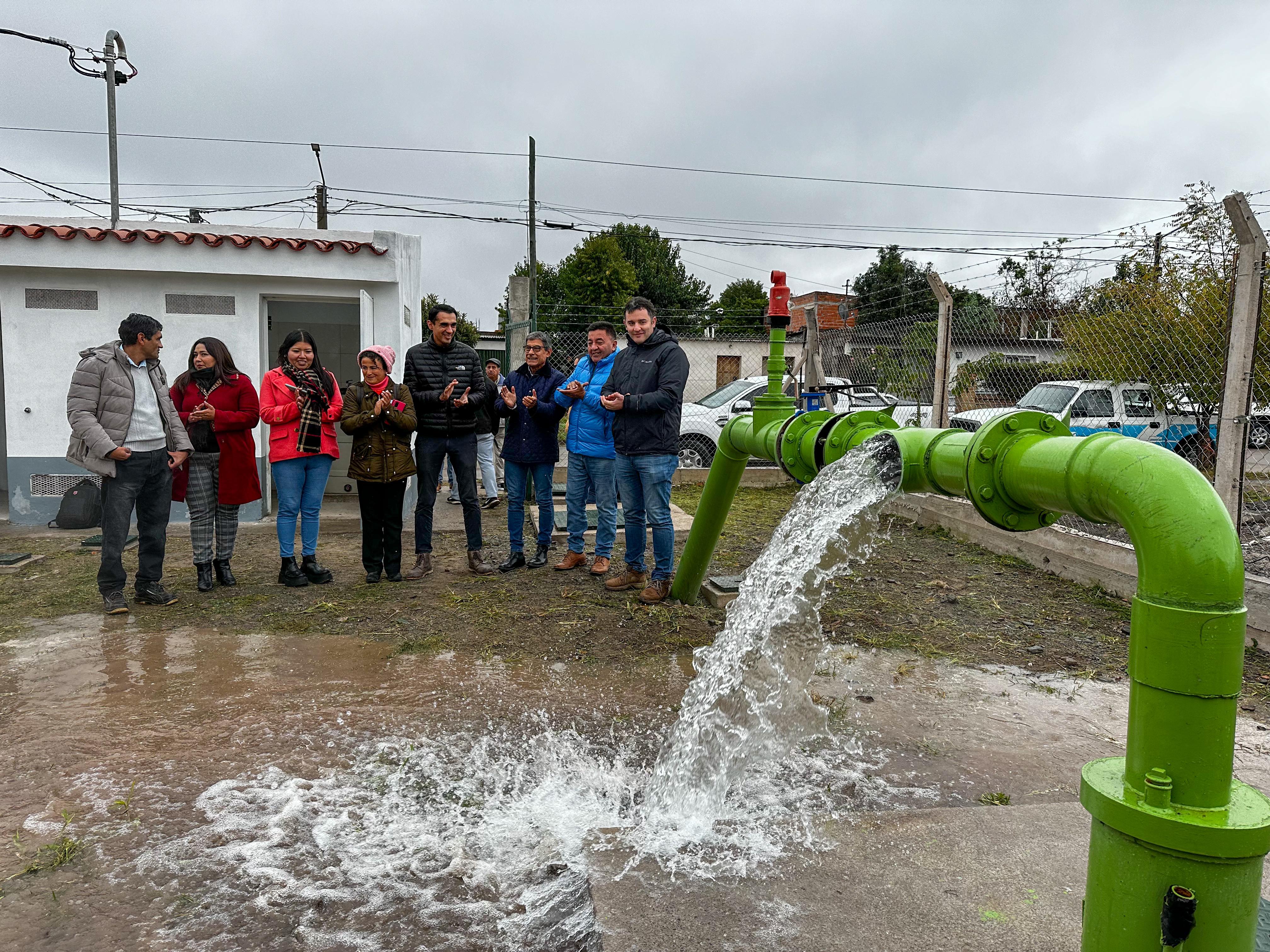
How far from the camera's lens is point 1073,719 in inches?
145

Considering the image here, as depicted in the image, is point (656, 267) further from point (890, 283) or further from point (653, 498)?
point (653, 498)

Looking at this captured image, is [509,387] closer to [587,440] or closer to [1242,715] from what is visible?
[587,440]

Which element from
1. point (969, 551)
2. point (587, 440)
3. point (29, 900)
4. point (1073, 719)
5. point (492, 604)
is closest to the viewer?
point (29, 900)

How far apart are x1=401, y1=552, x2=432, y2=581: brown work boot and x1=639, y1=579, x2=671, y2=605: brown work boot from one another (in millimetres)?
1698

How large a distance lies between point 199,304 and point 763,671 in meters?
6.79

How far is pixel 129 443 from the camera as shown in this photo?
515cm

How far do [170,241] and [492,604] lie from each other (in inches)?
202

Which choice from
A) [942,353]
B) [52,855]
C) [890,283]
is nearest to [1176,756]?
[52,855]

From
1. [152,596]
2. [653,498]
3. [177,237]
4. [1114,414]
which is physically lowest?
[152,596]

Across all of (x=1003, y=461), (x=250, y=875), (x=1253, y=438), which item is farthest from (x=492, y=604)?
(x=1253, y=438)

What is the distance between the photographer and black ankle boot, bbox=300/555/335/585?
596cm

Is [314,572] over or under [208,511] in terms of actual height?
under

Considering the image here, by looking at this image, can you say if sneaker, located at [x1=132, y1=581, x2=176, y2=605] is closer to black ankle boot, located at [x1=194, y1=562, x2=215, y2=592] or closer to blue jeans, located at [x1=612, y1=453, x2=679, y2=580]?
black ankle boot, located at [x1=194, y1=562, x2=215, y2=592]

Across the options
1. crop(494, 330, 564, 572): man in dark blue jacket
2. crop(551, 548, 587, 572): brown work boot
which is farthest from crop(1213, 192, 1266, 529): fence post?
crop(494, 330, 564, 572): man in dark blue jacket
